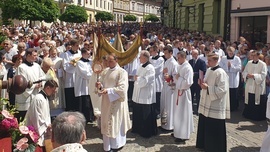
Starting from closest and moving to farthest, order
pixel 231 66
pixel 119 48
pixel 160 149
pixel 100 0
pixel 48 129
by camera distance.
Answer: pixel 48 129 < pixel 160 149 < pixel 119 48 < pixel 231 66 < pixel 100 0

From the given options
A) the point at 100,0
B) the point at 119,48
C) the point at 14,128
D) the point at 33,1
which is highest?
the point at 100,0

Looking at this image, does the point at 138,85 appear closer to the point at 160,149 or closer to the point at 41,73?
the point at 160,149

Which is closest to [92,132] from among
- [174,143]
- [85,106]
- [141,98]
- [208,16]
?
[85,106]

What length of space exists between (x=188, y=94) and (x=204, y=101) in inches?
33.2

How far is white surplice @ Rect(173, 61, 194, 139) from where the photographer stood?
7.12 metres

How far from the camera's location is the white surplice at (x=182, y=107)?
7125mm

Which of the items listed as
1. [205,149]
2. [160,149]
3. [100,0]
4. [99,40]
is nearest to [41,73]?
[99,40]

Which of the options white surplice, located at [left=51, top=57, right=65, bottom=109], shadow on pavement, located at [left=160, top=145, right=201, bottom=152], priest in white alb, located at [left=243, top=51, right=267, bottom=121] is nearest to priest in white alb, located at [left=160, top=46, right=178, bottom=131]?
shadow on pavement, located at [left=160, top=145, right=201, bottom=152]

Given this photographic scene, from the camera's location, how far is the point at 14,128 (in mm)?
3186

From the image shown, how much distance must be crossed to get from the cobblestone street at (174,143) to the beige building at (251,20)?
667cm

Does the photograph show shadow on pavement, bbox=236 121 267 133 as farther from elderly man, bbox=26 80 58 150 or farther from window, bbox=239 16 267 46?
window, bbox=239 16 267 46

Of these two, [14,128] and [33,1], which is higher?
[33,1]

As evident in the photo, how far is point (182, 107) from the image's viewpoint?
7.25 meters

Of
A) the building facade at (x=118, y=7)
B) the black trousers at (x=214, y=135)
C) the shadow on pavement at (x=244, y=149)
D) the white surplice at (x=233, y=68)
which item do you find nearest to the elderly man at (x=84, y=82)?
the black trousers at (x=214, y=135)
